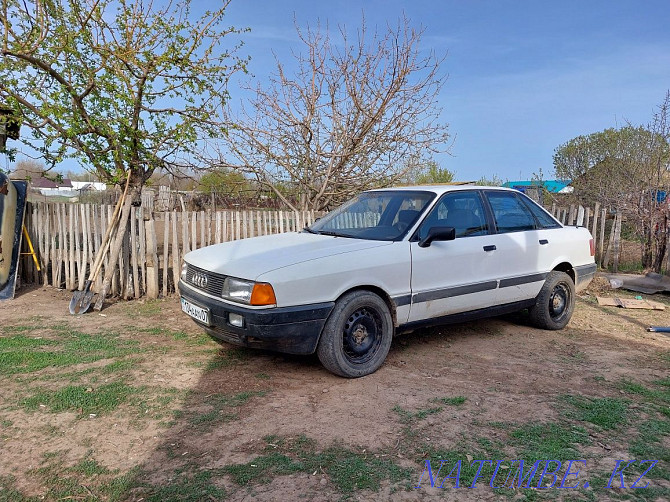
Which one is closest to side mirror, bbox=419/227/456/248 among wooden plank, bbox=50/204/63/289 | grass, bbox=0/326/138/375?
grass, bbox=0/326/138/375

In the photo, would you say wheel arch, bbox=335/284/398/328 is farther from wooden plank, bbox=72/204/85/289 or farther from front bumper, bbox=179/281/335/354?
wooden plank, bbox=72/204/85/289

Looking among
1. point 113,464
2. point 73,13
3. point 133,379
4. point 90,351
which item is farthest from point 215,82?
point 113,464

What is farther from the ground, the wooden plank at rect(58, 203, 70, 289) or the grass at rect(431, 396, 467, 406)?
the wooden plank at rect(58, 203, 70, 289)

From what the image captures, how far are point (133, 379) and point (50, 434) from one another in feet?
3.11

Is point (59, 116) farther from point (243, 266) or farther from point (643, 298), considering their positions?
point (643, 298)

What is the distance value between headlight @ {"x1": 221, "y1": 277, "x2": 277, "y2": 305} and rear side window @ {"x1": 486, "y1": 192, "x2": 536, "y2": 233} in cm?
280

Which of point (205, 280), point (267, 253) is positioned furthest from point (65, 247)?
→ point (267, 253)

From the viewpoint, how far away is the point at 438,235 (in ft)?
14.4

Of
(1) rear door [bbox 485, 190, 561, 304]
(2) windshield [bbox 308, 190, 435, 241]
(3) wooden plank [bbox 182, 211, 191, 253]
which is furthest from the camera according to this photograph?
(3) wooden plank [bbox 182, 211, 191, 253]

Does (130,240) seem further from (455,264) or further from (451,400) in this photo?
(451,400)

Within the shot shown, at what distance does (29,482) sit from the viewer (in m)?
2.58

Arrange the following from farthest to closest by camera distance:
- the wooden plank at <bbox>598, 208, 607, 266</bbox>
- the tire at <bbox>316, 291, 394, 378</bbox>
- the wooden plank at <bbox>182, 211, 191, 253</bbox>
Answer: the wooden plank at <bbox>598, 208, 607, 266</bbox>, the wooden plank at <bbox>182, 211, 191, 253</bbox>, the tire at <bbox>316, 291, 394, 378</bbox>

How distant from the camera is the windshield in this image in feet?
15.1

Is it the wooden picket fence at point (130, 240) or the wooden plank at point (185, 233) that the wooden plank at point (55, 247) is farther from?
the wooden plank at point (185, 233)
